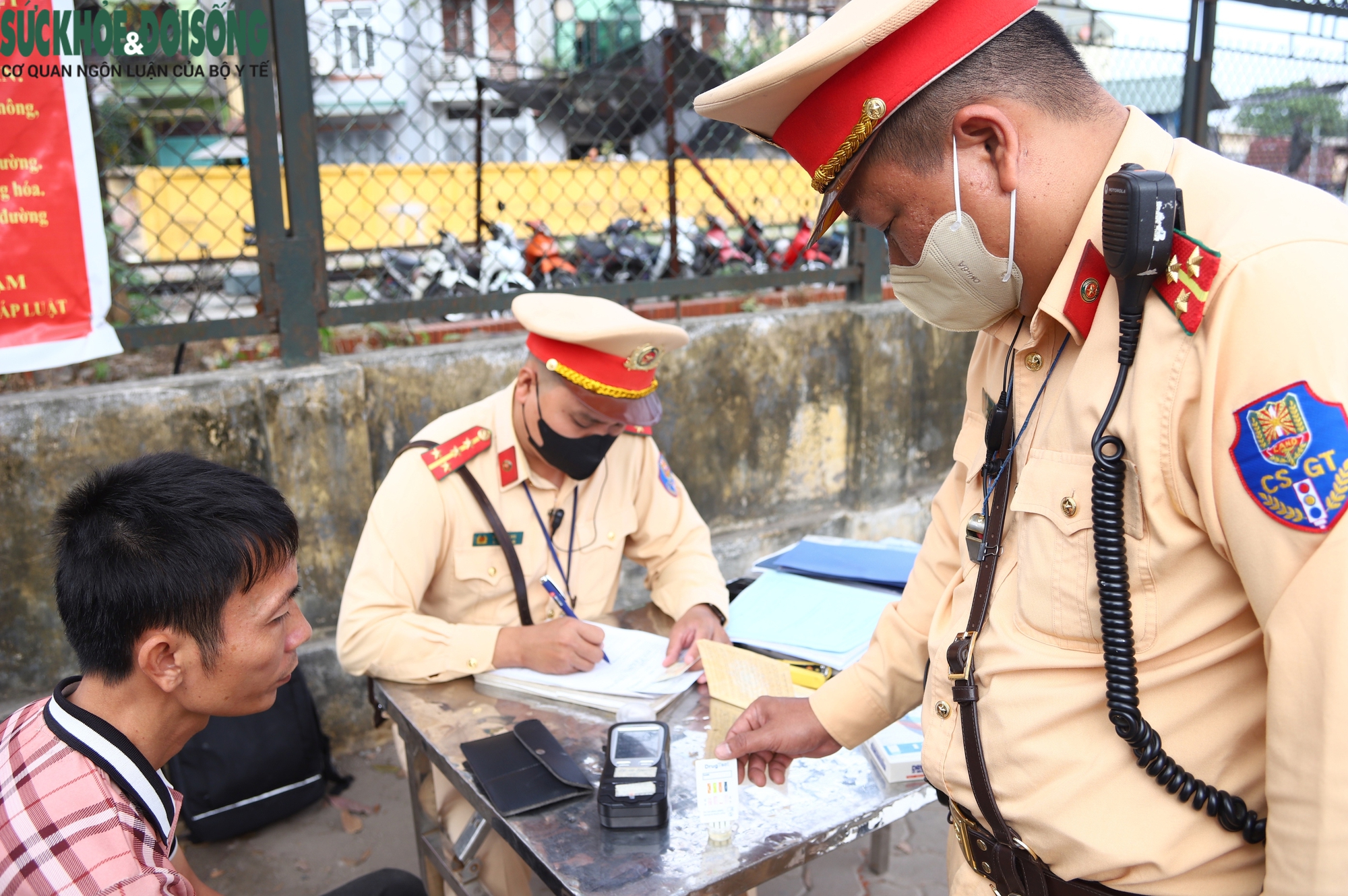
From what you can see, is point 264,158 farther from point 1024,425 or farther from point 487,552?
point 1024,425

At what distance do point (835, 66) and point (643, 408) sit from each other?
4.63 feet

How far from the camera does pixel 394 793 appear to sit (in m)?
3.13

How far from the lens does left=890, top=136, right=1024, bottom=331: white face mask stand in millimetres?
1065

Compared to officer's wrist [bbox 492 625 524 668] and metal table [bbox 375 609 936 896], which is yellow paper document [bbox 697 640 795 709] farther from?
officer's wrist [bbox 492 625 524 668]

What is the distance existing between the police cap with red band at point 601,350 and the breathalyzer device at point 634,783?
88cm

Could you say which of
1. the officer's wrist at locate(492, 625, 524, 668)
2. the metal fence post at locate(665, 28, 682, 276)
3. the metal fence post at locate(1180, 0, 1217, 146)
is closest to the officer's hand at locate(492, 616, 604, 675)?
the officer's wrist at locate(492, 625, 524, 668)

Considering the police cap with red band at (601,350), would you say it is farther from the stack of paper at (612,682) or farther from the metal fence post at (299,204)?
the metal fence post at (299,204)

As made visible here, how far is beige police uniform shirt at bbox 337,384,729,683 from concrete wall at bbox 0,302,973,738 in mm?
888

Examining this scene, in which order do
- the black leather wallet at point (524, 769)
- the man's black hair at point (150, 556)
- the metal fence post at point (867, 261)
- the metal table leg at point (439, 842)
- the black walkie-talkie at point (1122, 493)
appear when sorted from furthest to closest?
1. the metal fence post at point (867, 261)
2. the metal table leg at point (439, 842)
3. the black leather wallet at point (524, 769)
4. the man's black hair at point (150, 556)
5. the black walkie-talkie at point (1122, 493)

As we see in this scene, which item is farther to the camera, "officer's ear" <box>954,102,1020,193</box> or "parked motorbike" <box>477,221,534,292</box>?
"parked motorbike" <box>477,221,534,292</box>

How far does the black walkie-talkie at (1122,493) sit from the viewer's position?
888 mm

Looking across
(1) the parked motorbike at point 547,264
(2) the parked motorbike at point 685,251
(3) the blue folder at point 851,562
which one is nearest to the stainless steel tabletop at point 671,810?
(3) the blue folder at point 851,562

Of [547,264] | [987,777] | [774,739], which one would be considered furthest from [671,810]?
[547,264]

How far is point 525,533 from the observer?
7.95 feet
